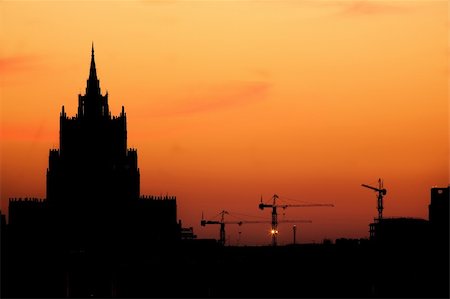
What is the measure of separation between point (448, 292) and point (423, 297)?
22.5 ft

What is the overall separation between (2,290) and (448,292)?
236 ft

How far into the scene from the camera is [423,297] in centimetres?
19925

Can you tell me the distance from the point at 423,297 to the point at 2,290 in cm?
6859

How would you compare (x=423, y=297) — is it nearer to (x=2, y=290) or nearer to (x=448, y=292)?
(x=448, y=292)

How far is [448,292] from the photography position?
19325cm

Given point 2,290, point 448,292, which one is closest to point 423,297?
point 448,292

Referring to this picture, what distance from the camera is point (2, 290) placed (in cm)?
19900
